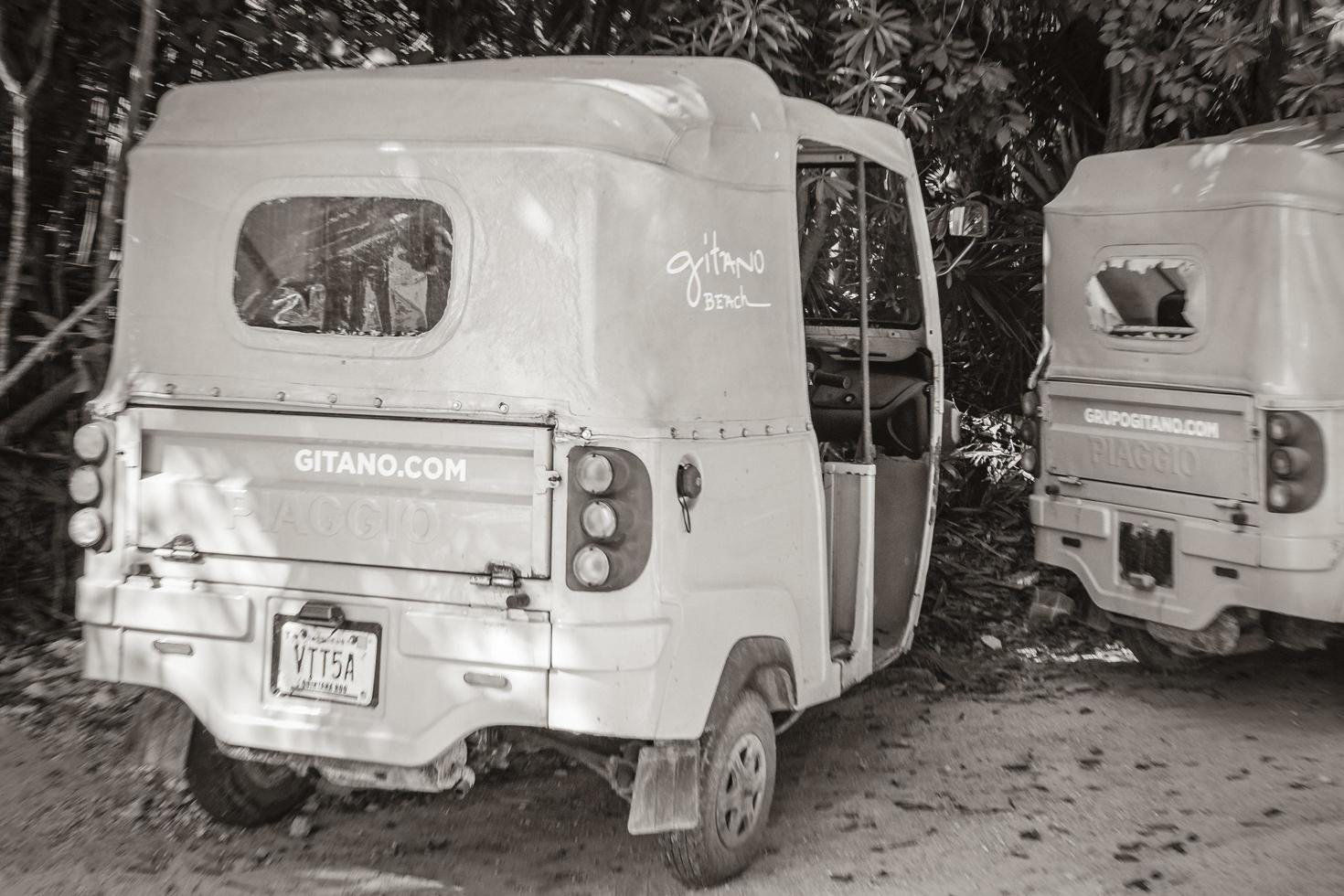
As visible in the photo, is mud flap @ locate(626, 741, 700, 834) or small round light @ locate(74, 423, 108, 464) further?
small round light @ locate(74, 423, 108, 464)

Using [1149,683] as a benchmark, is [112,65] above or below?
above

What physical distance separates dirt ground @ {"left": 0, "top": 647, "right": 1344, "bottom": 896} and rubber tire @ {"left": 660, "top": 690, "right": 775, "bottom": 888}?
0.10 m

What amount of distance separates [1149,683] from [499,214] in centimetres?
443

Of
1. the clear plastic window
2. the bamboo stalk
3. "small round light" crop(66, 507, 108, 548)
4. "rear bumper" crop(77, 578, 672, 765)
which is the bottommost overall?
"rear bumper" crop(77, 578, 672, 765)

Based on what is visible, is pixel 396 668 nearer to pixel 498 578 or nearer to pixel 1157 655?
pixel 498 578

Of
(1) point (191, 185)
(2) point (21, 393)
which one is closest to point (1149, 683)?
(1) point (191, 185)

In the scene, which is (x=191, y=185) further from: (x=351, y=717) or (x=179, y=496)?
(x=351, y=717)

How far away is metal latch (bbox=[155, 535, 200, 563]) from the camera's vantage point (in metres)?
3.77

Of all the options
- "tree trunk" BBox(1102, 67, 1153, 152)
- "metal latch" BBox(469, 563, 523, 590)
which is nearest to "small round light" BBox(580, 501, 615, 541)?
"metal latch" BBox(469, 563, 523, 590)

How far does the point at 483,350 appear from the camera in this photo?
3549 millimetres

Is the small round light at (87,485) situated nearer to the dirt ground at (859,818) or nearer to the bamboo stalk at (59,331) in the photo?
the dirt ground at (859,818)

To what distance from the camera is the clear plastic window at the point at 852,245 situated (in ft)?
18.1

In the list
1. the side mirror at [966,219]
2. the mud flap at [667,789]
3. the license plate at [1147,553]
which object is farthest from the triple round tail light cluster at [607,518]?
the license plate at [1147,553]

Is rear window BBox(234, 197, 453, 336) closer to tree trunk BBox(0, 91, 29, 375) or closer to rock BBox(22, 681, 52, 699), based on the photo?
tree trunk BBox(0, 91, 29, 375)
